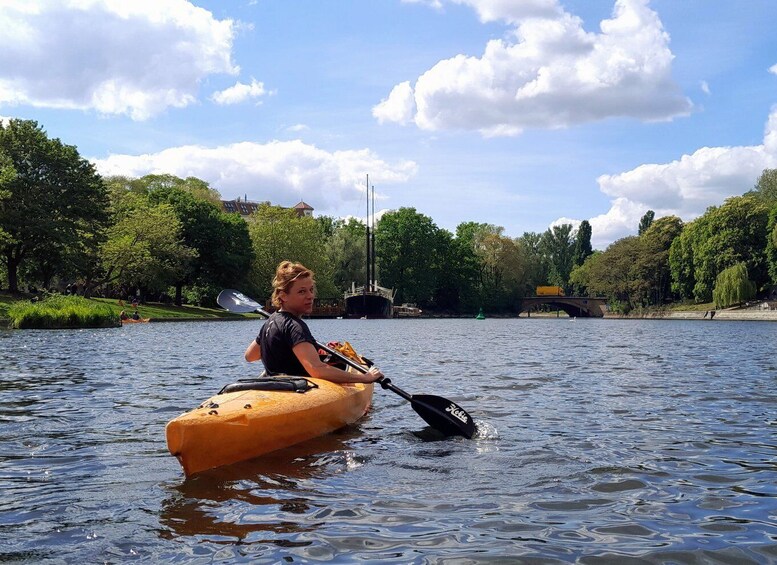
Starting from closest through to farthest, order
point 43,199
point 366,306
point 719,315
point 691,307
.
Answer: point 43,199, point 719,315, point 366,306, point 691,307

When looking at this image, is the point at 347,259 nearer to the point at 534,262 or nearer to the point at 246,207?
the point at 534,262

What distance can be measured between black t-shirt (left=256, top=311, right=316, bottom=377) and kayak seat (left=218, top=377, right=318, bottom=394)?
0.44 metres

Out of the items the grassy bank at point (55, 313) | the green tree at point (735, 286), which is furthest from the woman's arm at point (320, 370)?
the green tree at point (735, 286)

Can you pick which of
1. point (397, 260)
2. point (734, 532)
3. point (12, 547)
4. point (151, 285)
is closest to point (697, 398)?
point (734, 532)

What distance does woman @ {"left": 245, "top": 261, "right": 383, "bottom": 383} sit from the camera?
847 cm

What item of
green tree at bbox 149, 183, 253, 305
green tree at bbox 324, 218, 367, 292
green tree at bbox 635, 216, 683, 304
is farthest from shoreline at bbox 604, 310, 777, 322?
green tree at bbox 149, 183, 253, 305

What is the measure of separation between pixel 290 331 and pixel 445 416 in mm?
2318

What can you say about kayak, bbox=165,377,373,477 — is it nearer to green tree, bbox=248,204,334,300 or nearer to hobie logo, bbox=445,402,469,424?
hobie logo, bbox=445,402,469,424

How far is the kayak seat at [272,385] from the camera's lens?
8.02m

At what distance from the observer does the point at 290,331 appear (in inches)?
335

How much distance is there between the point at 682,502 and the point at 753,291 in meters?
79.9

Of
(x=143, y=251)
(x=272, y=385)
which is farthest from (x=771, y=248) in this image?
(x=272, y=385)

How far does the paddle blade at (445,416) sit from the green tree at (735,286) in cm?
7586

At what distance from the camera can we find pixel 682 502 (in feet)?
19.8
